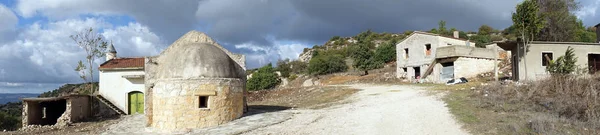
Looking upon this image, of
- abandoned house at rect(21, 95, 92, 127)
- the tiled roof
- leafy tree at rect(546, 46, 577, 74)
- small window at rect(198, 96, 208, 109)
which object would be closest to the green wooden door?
the tiled roof

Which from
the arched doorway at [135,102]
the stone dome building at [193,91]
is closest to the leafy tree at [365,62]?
the arched doorway at [135,102]

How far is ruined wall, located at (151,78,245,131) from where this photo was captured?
14.5 metres

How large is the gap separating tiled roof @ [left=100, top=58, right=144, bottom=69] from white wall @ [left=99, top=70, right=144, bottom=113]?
0.40 m

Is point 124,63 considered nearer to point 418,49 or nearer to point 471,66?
point 418,49

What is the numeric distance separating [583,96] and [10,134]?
2354cm

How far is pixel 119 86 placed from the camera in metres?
26.2

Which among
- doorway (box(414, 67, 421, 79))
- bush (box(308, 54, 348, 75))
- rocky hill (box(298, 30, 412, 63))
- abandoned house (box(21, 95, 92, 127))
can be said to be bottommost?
abandoned house (box(21, 95, 92, 127))

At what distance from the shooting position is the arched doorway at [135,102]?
26055mm

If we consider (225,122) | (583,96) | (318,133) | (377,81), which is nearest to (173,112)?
(225,122)

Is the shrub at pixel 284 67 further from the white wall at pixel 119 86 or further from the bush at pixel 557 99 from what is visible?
the bush at pixel 557 99

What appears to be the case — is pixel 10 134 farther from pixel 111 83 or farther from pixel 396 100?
pixel 396 100

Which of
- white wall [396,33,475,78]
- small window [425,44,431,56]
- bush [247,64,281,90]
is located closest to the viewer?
white wall [396,33,475,78]

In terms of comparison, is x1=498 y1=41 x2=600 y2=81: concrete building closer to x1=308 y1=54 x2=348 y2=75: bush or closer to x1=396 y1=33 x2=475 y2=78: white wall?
x1=396 y1=33 x2=475 y2=78: white wall

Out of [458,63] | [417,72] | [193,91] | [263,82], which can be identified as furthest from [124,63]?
[458,63]
